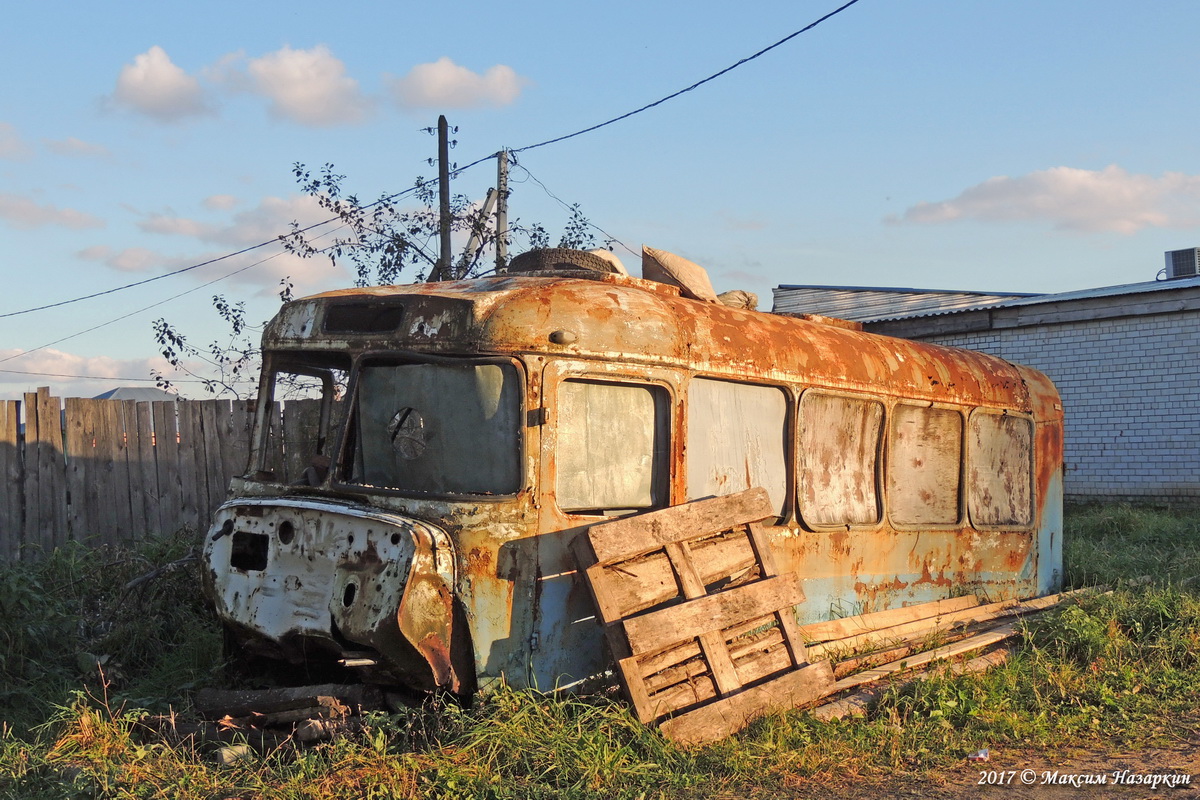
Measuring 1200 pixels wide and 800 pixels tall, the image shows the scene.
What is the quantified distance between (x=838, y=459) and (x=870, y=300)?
14.6 metres

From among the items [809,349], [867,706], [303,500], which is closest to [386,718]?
[303,500]

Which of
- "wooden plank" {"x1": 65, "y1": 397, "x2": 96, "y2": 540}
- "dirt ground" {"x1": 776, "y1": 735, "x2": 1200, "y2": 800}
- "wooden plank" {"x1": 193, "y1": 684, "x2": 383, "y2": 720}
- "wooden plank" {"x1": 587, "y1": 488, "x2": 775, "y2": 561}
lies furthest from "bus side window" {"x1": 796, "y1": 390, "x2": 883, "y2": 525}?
"wooden plank" {"x1": 65, "y1": 397, "x2": 96, "y2": 540}

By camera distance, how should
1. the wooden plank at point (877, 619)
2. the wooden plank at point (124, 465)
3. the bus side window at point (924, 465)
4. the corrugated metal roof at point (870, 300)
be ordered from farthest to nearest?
the corrugated metal roof at point (870, 300)
the wooden plank at point (124, 465)
the bus side window at point (924, 465)
the wooden plank at point (877, 619)

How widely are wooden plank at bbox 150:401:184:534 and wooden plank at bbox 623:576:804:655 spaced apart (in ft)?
18.4

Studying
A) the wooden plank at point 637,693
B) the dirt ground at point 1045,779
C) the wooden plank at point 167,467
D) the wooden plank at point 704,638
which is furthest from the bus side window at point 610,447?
the wooden plank at point 167,467

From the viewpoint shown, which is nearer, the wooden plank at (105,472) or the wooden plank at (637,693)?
the wooden plank at (637,693)

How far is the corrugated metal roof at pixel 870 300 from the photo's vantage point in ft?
61.9

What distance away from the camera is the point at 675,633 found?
479cm

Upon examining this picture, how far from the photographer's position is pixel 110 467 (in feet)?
28.3

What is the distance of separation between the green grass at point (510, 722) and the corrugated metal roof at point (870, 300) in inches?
470

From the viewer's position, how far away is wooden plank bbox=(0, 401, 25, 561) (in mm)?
8195

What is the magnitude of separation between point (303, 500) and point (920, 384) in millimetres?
4294

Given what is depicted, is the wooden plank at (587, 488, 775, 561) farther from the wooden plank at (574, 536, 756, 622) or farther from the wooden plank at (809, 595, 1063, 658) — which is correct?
the wooden plank at (809, 595, 1063, 658)

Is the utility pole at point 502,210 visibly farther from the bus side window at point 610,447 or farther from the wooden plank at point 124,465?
the bus side window at point 610,447
